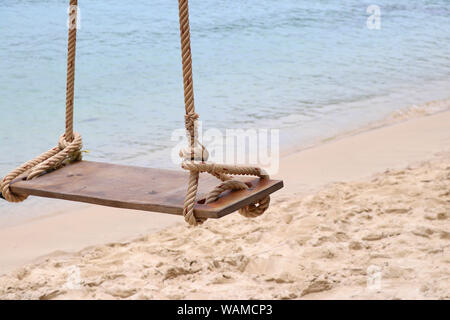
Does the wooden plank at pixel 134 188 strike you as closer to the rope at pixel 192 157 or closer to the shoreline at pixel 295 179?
the rope at pixel 192 157

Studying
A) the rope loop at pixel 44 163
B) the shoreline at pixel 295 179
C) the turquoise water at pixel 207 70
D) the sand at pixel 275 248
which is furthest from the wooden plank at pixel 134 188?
the turquoise water at pixel 207 70

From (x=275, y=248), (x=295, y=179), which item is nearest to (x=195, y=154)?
(x=275, y=248)

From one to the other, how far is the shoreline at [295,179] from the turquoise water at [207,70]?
550mm

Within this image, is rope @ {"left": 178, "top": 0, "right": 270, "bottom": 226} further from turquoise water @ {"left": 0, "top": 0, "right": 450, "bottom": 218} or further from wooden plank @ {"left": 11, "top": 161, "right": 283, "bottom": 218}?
turquoise water @ {"left": 0, "top": 0, "right": 450, "bottom": 218}

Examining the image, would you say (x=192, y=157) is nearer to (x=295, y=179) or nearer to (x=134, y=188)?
(x=134, y=188)

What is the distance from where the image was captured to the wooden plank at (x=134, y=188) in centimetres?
189

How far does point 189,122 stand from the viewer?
1951 millimetres

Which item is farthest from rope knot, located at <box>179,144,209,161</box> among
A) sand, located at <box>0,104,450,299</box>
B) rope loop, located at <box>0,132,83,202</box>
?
sand, located at <box>0,104,450,299</box>

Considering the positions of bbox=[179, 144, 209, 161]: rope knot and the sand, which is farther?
the sand

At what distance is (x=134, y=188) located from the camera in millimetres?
2049

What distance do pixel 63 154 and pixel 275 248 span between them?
1279 millimetres

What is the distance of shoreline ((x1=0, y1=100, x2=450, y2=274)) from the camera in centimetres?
364

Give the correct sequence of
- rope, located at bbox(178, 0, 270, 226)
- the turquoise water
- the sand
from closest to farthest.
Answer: rope, located at bbox(178, 0, 270, 226) < the sand < the turquoise water

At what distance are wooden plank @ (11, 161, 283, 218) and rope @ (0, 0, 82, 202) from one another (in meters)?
0.02
